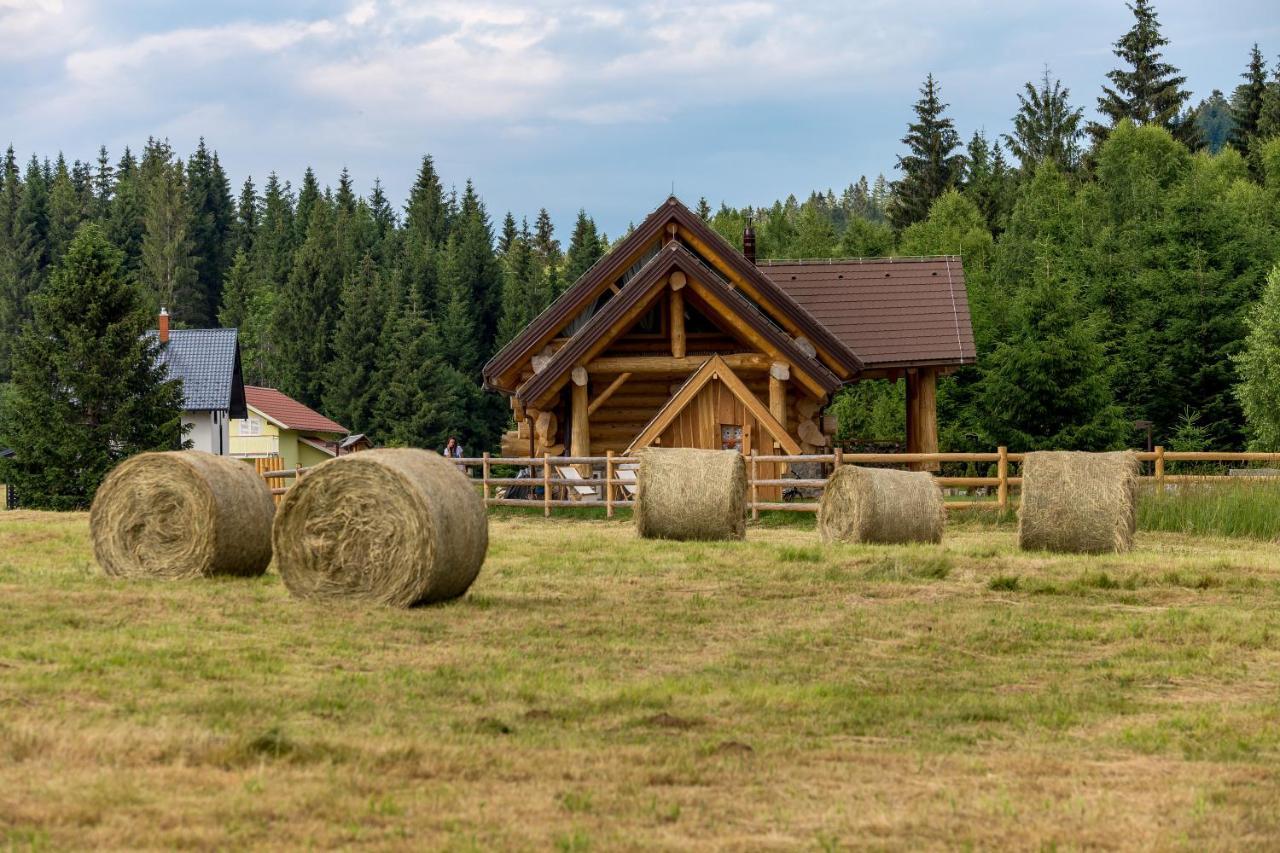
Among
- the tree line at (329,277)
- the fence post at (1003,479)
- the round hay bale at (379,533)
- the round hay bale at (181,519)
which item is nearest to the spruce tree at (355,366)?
the tree line at (329,277)

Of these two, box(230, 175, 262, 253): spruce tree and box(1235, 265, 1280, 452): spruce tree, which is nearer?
box(1235, 265, 1280, 452): spruce tree

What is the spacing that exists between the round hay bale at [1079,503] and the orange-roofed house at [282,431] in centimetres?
6003

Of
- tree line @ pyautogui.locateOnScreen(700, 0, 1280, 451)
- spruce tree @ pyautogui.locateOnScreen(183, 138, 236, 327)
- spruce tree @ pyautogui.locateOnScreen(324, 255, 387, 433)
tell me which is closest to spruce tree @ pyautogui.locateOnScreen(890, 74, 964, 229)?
tree line @ pyautogui.locateOnScreen(700, 0, 1280, 451)

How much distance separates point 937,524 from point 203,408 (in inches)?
1922

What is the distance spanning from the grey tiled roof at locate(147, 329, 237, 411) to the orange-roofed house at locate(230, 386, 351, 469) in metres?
8.73

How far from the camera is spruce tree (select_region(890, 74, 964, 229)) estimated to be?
8606 cm

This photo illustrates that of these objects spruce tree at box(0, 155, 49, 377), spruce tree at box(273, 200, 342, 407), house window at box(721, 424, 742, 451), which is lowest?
house window at box(721, 424, 742, 451)

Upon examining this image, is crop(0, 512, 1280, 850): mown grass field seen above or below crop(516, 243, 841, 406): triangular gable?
below

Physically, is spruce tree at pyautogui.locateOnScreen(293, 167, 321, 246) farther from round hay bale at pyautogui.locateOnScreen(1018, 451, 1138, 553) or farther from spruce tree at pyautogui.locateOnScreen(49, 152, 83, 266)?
round hay bale at pyautogui.locateOnScreen(1018, 451, 1138, 553)

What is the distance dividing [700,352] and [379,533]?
16.8m

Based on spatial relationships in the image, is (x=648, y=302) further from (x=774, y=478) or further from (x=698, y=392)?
(x=774, y=478)

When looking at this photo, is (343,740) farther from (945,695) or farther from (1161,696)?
(1161,696)

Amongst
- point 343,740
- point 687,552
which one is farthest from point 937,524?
point 343,740

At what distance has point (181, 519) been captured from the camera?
45.4 feet
